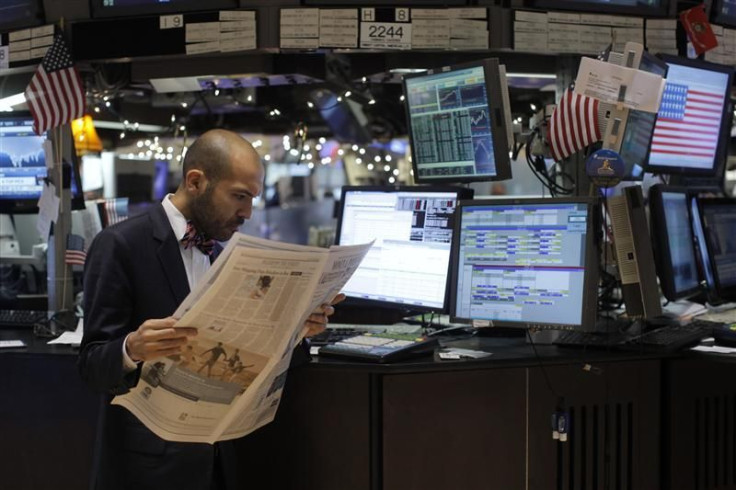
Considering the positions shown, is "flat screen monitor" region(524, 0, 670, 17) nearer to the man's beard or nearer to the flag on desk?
the man's beard

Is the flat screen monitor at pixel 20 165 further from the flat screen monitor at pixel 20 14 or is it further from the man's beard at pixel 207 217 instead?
the man's beard at pixel 207 217

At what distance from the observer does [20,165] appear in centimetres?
408

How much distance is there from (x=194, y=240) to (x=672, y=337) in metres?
1.81

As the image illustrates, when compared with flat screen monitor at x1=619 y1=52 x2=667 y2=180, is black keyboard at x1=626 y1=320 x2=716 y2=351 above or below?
below

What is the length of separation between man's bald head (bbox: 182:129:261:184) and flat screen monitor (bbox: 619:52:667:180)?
5.10ft

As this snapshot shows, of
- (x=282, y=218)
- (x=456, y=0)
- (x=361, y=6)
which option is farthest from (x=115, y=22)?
(x=282, y=218)

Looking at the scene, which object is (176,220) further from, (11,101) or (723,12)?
(723,12)

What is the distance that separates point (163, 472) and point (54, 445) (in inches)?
39.9

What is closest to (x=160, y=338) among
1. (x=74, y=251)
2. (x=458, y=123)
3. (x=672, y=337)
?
(x=458, y=123)

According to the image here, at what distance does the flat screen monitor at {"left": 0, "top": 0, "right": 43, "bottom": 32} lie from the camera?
13.0 ft

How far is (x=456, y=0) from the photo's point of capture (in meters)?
3.65

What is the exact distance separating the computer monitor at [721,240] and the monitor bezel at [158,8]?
2.19m

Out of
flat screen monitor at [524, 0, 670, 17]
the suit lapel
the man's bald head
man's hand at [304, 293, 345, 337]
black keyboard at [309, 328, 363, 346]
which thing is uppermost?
flat screen monitor at [524, 0, 670, 17]

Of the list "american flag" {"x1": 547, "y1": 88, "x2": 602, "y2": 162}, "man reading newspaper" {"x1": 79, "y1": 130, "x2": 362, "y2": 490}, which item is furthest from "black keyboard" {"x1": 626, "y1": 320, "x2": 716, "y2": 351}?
"man reading newspaper" {"x1": 79, "y1": 130, "x2": 362, "y2": 490}
